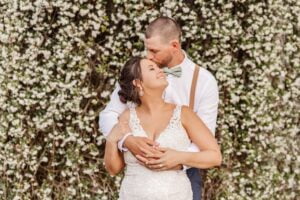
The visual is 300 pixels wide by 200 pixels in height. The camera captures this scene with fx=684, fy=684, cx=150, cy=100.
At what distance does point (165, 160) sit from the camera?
10.00ft

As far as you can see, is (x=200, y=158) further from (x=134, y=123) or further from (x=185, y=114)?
(x=134, y=123)

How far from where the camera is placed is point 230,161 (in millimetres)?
5496

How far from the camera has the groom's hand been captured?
304 cm

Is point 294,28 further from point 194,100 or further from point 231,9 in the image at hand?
point 194,100

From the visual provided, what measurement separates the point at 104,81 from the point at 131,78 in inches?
92.5

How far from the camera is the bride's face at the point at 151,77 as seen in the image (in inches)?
121

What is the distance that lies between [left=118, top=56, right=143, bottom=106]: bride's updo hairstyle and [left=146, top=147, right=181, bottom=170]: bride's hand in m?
0.29

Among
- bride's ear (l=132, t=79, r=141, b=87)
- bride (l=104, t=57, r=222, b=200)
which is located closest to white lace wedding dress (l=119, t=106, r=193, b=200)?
bride (l=104, t=57, r=222, b=200)

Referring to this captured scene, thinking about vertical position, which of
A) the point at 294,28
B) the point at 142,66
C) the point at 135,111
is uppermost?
the point at 294,28

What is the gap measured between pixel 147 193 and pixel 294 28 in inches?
112

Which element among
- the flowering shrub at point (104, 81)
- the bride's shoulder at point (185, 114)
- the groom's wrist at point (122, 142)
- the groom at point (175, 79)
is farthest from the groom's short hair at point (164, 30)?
the flowering shrub at point (104, 81)

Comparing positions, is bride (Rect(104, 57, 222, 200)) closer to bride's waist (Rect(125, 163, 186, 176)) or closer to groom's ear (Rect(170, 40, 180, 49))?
bride's waist (Rect(125, 163, 186, 176))

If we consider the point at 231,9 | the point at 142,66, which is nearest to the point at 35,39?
the point at 231,9

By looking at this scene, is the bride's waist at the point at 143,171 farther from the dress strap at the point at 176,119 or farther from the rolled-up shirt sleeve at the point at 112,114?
the rolled-up shirt sleeve at the point at 112,114
